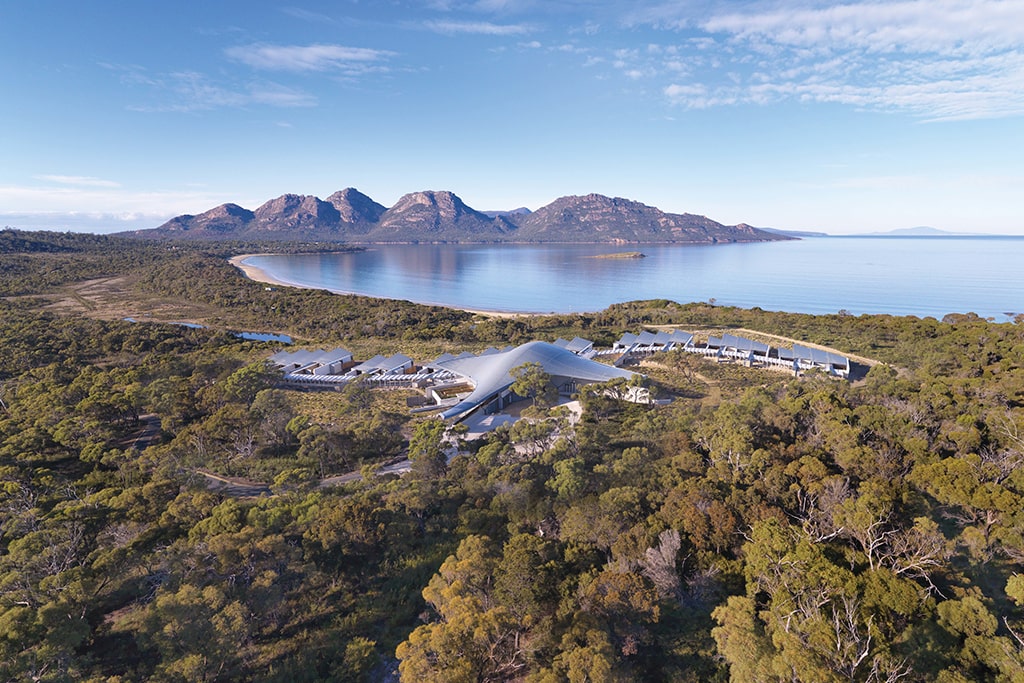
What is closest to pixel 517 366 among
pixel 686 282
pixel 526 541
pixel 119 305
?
pixel 526 541

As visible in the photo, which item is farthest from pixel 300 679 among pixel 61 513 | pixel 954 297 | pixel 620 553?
pixel 954 297

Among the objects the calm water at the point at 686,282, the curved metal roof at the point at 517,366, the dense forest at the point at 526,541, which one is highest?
the calm water at the point at 686,282

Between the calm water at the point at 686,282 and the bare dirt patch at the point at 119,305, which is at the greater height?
the calm water at the point at 686,282

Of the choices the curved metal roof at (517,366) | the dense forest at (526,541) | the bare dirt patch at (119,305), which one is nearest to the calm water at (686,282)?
the bare dirt patch at (119,305)

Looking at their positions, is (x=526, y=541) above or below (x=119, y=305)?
below

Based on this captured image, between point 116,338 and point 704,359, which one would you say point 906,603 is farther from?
point 116,338

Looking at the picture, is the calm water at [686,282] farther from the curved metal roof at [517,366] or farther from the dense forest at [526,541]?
the dense forest at [526,541]

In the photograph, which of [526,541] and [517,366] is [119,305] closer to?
[517,366]
